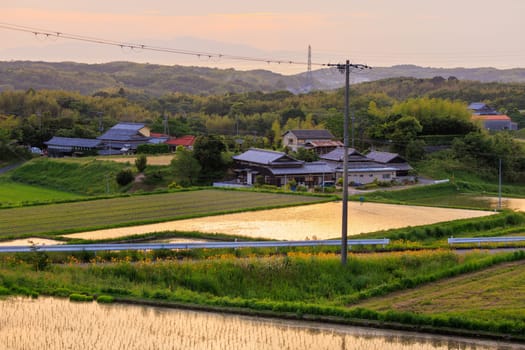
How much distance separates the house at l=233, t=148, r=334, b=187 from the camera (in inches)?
1366

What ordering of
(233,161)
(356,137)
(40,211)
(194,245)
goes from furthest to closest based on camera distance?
(356,137), (233,161), (40,211), (194,245)

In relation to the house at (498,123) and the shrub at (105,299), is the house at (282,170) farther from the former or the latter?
the house at (498,123)

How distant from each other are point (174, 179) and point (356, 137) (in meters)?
16.4

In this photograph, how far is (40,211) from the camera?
2316cm

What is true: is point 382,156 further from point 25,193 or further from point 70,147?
point 70,147


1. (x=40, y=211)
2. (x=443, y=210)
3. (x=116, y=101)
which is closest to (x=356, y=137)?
(x=443, y=210)

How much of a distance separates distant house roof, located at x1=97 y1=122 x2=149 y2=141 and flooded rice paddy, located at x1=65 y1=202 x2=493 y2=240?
88.9 feet

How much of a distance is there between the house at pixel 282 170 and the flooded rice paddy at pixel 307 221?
8.83 m

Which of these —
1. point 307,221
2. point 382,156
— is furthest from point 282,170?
point 307,221

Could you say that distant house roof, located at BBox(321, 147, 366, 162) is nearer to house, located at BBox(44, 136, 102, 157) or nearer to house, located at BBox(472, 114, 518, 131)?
house, located at BBox(44, 136, 102, 157)

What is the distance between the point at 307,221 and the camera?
71.1 ft

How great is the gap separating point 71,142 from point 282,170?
1915cm

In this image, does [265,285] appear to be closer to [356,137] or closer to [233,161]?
[233,161]

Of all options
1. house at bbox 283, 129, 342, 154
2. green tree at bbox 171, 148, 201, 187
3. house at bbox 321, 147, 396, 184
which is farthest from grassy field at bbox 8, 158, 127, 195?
house at bbox 283, 129, 342, 154
